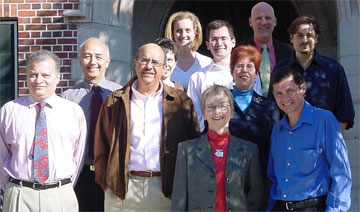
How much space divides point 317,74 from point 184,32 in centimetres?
128

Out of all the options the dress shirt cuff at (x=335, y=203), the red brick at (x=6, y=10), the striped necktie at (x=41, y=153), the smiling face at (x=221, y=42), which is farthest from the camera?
the red brick at (x=6, y=10)

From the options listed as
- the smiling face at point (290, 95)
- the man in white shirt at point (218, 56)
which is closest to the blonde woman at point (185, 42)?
the man in white shirt at point (218, 56)

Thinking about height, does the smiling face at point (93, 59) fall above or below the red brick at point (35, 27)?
below

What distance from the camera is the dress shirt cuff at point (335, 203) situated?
4402mm

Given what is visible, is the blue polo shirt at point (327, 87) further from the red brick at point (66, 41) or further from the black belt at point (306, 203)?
the red brick at point (66, 41)

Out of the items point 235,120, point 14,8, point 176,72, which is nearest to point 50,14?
point 14,8

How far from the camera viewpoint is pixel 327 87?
5.20 metres

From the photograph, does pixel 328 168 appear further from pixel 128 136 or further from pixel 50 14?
pixel 50 14

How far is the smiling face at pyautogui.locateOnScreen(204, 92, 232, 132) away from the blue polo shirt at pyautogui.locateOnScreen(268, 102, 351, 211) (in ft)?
1.37

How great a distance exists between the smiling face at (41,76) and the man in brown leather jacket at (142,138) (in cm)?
41

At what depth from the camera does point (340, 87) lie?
522 centimetres

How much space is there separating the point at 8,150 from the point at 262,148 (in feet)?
5.79

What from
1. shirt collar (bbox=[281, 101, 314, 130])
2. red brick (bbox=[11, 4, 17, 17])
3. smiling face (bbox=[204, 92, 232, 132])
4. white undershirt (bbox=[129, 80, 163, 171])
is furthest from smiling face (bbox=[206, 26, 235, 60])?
red brick (bbox=[11, 4, 17, 17])

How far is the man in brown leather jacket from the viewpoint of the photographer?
4789 millimetres
